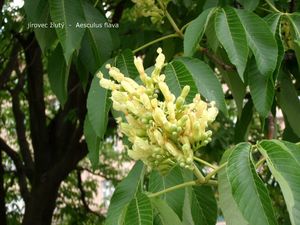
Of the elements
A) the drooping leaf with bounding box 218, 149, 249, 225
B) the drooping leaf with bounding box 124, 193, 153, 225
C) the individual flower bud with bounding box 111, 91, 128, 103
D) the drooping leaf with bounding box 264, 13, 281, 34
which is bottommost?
the drooping leaf with bounding box 218, 149, 249, 225

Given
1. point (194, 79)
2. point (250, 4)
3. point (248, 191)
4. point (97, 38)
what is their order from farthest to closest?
1. point (97, 38)
2. point (250, 4)
3. point (194, 79)
4. point (248, 191)

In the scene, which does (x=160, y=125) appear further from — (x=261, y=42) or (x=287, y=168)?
(x=261, y=42)

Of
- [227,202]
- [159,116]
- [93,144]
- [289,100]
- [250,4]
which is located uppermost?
[250,4]

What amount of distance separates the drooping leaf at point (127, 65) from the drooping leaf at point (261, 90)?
0.33 m

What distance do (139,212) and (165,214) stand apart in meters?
0.08

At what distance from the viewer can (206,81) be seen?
4.47 ft

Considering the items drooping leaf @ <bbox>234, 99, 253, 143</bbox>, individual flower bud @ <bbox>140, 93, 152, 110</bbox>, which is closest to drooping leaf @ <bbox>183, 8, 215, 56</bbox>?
individual flower bud @ <bbox>140, 93, 152, 110</bbox>

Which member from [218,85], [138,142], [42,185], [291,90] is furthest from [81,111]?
[138,142]

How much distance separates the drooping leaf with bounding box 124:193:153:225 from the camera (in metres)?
1.01

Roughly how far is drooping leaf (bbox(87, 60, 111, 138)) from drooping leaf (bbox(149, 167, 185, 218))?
0.20 m

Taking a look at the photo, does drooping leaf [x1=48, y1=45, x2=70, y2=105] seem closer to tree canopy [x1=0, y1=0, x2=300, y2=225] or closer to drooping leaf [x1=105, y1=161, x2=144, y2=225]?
tree canopy [x1=0, y1=0, x2=300, y2=225]

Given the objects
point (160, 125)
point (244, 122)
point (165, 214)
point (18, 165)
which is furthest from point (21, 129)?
point (160, 125)

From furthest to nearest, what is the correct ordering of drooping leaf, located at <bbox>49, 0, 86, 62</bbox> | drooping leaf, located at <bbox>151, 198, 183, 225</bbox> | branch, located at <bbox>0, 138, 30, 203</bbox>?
1. branch, located at <bbox>0, 138, 30, 203</bbox>
2. drooping leaf, located at <bbox>49, 0, 86, 62</bbox>
3. drooping leaf, located at <bbox>151, 198, 183, 225</bbox>

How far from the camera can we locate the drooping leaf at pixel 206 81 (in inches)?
52.3
